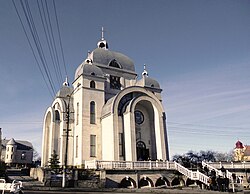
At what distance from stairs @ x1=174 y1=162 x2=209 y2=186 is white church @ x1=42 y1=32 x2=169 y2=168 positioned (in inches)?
182

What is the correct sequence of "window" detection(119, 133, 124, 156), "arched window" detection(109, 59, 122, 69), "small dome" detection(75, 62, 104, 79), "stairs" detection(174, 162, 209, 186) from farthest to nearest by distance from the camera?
"arched window" detection(109, 59, 122, 69), "small dome" detection(75, 62, 104, 79), "window" detection(119, 133, 124, 156), "stairs" detection(174, 162, 209, 186)

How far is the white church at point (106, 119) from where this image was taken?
1198 inches

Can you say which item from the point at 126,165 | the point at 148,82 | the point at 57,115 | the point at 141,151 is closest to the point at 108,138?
the point at 141,151

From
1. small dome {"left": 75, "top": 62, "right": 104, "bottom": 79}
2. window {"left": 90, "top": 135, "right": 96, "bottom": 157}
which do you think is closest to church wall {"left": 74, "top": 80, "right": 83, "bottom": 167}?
small dome {"left": 75, "top": 62, "right": 104, "bottom": 79}

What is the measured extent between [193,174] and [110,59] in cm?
2232

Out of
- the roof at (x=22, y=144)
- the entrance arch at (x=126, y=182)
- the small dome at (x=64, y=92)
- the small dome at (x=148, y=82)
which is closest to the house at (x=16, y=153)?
the roof at (x=22, y=144)

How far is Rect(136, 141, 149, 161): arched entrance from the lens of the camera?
3247 cm

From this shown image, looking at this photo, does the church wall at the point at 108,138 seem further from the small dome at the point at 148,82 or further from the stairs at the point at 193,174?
the small dome at the point at 148,82

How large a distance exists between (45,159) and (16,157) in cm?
4853

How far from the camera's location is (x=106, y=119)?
3189cm

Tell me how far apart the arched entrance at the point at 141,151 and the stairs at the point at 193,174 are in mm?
6017

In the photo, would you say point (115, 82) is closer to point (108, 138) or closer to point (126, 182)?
point (108, 138)

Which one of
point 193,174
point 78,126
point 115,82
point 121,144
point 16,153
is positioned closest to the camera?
point 193,174

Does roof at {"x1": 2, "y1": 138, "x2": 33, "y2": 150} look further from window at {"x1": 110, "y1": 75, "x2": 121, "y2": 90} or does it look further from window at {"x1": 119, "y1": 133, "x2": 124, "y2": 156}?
window at {"x1": 119, "y1": 133, "x2": 124, "y2": 156}
